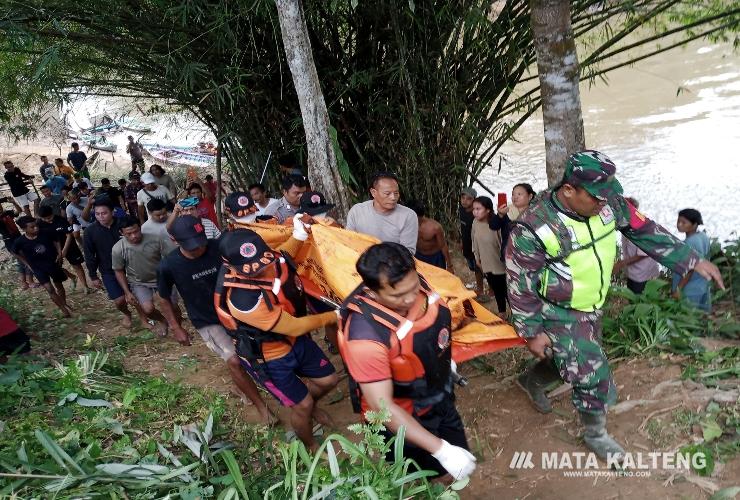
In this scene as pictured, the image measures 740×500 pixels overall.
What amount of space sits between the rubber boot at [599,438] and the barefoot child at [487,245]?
6.51 ft

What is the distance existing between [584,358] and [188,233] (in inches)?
90.5

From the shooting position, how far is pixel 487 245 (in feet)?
14.8

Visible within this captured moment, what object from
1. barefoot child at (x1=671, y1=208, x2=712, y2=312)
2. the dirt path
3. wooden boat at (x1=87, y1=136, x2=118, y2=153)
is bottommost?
the dirt path

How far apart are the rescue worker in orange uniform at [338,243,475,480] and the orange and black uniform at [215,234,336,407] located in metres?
0.79

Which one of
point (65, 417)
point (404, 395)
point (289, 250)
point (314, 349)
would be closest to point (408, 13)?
point (289, 250)

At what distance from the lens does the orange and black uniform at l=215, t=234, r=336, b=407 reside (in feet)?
8.76

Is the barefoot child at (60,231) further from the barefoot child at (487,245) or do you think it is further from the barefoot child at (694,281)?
the barefoot child at (694,281)

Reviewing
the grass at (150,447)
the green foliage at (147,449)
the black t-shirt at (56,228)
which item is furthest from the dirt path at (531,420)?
the black t-shirt at (56,228)

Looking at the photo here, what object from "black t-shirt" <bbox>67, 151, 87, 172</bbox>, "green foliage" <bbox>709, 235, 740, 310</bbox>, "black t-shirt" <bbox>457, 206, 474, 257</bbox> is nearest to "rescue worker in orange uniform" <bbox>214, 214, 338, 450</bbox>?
"black t-shirt" <bbox>457, 206, 474, 257</bbox>

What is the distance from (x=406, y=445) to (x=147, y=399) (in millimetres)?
1944

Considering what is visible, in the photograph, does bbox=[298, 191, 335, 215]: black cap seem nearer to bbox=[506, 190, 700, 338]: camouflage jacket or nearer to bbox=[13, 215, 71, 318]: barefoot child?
bbox=[506, 190, 700, 338]: camouflage jacket

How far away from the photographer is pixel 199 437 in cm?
227

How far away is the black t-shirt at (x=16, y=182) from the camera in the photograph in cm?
1048

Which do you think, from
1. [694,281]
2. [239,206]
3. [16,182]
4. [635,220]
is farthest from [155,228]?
[16,182]
